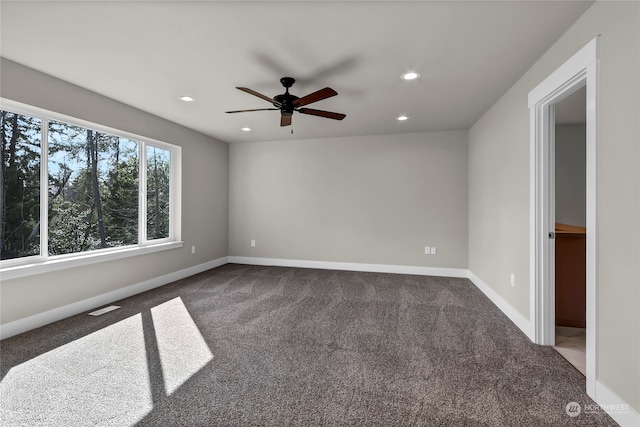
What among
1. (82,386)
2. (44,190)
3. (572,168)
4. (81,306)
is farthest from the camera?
(572,168)

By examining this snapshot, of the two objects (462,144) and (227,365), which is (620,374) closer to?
(227,365)

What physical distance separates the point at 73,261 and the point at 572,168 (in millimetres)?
6930

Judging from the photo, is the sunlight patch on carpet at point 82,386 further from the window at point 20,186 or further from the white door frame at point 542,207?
the white door frame at point 542,207

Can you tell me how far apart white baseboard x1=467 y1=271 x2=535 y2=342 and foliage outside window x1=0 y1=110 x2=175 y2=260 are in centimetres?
460

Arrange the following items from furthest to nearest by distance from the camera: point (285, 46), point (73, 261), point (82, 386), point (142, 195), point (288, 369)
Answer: point (142, 195), point (73, 261), point (285, 46), point (288, 369), point (82, 386)

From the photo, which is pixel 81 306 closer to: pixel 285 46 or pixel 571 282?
pixel 285 46

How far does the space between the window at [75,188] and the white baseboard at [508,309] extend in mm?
4569

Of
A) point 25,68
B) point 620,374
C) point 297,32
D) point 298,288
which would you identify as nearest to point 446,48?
point 297,32

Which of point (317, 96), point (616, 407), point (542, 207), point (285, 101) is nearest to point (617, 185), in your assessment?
point (542, 207)

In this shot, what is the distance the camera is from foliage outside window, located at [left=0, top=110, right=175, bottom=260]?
2713mm

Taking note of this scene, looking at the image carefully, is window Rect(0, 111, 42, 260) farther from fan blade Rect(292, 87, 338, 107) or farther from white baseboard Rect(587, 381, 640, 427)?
white baseboard Rect(587, 381, 640, 427)

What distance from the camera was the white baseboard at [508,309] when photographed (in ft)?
8.57

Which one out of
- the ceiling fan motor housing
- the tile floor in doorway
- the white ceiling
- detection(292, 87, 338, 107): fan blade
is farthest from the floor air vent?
the tile floor in doorway

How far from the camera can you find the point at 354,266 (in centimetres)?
532
